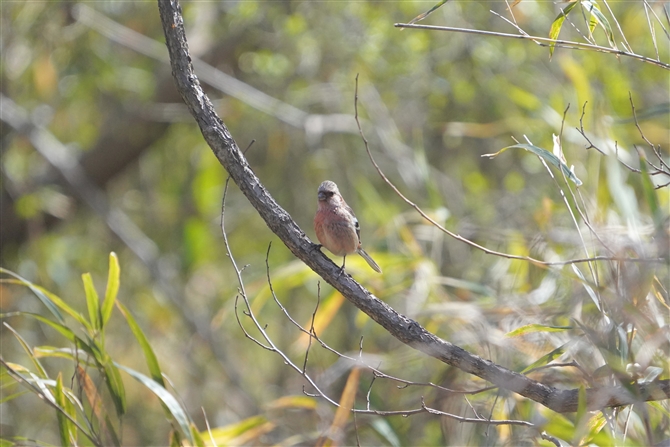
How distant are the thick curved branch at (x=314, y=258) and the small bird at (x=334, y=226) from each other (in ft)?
4.84

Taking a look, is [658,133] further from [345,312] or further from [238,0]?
[238,0]

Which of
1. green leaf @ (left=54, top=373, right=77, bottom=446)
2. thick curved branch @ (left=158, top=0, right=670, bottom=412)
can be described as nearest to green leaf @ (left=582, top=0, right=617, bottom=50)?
thick curved branch @ (left=158, top=0, right=670, bottom=412)

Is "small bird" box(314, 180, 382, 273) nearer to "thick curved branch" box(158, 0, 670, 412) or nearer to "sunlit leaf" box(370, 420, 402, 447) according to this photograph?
"sunlit leaf" box(370, 420, 402, 447)

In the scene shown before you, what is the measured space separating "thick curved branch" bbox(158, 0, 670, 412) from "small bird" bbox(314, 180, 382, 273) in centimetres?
147

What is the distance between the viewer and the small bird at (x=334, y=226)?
4355mm

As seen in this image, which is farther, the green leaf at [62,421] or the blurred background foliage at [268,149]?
the blurred background foliage at [268,149]

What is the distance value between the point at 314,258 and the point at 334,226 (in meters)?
1.57

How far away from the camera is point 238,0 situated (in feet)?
25.6

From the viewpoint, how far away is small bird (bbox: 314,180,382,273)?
4.36 metres

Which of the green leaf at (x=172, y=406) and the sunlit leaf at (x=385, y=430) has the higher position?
the green leaf at (x=172, y=406)

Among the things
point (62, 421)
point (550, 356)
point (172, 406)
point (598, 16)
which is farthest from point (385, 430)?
point (598, 16)

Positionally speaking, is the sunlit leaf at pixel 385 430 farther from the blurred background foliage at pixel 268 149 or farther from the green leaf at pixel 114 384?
the blurred background foliage at pixel 268 149

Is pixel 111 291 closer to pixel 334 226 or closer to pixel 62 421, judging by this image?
pixel 62 421

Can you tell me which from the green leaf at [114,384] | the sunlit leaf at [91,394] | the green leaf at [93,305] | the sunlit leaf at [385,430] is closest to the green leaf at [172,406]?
the green leaf at [114,384]
